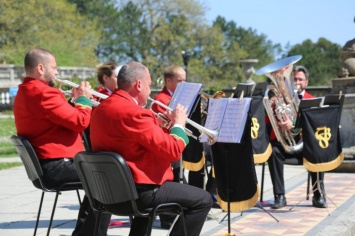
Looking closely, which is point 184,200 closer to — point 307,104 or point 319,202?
point 307,104

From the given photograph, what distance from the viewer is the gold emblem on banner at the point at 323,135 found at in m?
8.67

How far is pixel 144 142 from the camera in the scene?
5219 millimetres

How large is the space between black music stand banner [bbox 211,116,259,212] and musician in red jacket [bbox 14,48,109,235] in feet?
3.95

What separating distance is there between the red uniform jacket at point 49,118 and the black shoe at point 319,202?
3.38m

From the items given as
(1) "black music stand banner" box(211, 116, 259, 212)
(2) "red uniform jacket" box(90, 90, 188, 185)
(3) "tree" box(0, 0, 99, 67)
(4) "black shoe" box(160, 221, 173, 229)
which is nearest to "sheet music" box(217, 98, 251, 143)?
(1) "black music stand banner" box(211, 116, 259, 212)

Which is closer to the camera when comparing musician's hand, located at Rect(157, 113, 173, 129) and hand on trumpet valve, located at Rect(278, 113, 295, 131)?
musician's hand, located at Rect(157, 113, 173, 129)

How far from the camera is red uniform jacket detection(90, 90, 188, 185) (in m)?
5.23

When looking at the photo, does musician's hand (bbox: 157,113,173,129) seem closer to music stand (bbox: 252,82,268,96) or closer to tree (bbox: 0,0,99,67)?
music stand (bbox: 252,82,268,96)

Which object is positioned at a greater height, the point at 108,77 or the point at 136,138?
the point at 108,77

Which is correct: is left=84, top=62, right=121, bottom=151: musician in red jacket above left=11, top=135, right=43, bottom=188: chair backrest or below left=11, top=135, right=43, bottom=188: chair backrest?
above

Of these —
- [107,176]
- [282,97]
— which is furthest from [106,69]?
[107,176]

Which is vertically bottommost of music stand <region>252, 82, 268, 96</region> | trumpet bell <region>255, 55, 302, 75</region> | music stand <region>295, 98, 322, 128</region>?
music stand <region>295, 98, 322, 128</region>

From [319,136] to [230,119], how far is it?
102 inches

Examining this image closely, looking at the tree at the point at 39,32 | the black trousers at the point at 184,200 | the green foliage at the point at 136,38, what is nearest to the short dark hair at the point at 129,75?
the black trousers at the point at 184,200
